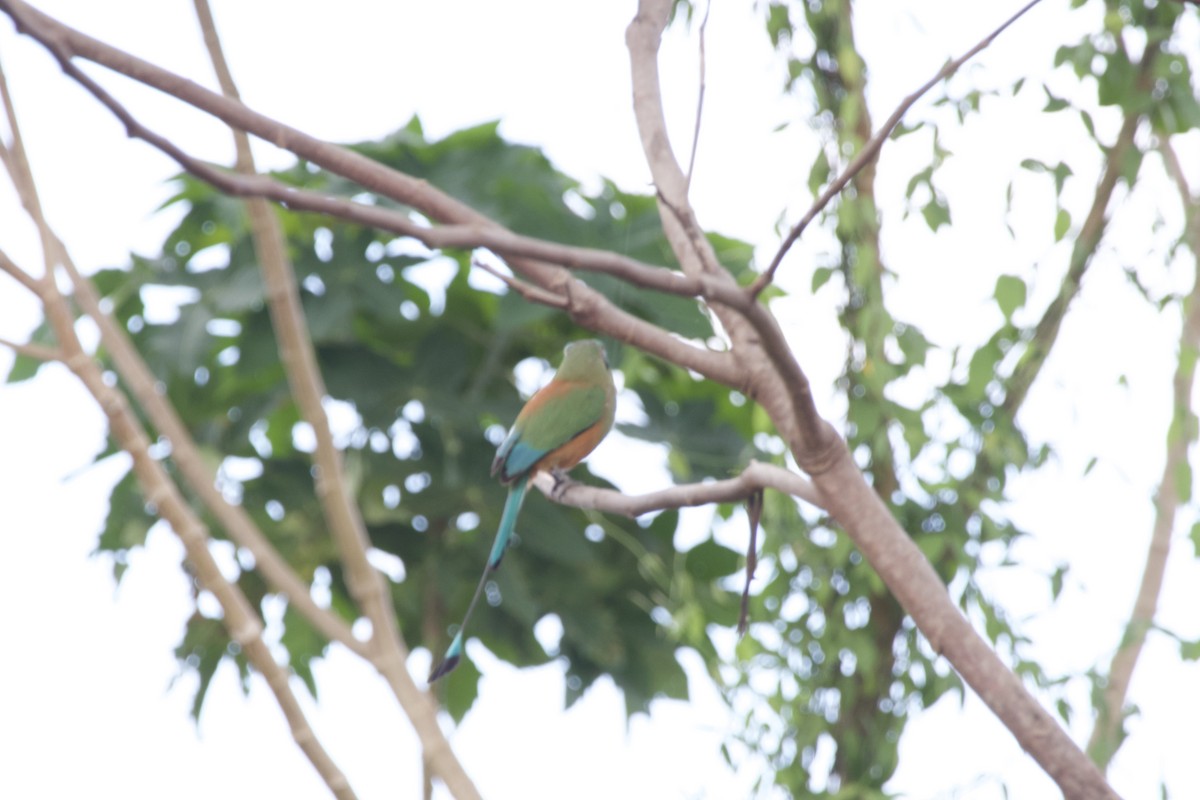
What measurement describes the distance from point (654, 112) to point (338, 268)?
968 millimetres

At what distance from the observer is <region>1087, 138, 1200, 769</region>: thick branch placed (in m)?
1.88

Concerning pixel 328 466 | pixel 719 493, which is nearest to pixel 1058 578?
pixel 719 493

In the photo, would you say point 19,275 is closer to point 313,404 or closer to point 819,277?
point 313,404

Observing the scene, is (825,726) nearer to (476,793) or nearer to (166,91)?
(476,793)

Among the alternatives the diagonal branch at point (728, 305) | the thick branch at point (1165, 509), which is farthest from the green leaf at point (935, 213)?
the diagonal branch at point (728, 305)

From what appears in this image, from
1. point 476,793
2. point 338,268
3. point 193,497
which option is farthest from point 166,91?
point 193,497

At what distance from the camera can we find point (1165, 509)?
2.09 metres

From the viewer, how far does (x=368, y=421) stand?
2.28m

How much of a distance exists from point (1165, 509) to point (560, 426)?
3.37ft

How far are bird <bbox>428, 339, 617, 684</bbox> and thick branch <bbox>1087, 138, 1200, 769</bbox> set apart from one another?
849 millimetres

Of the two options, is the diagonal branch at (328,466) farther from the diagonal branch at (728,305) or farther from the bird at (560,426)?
the diagonal branch at (728,305)

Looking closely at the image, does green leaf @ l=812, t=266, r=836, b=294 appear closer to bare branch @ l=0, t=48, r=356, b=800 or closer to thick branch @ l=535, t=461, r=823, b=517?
thick branch @ l=535, t=461, r=823, b=517

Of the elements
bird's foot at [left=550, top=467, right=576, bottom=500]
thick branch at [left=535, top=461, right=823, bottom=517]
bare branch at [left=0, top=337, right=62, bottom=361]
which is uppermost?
bird's foot at [left=550, top=467, right=576, bottom=500]

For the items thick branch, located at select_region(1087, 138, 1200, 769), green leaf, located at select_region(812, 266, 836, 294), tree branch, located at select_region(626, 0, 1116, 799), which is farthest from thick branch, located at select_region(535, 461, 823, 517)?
thick branch, located at select_region(1087, 138, 1200, 769)
